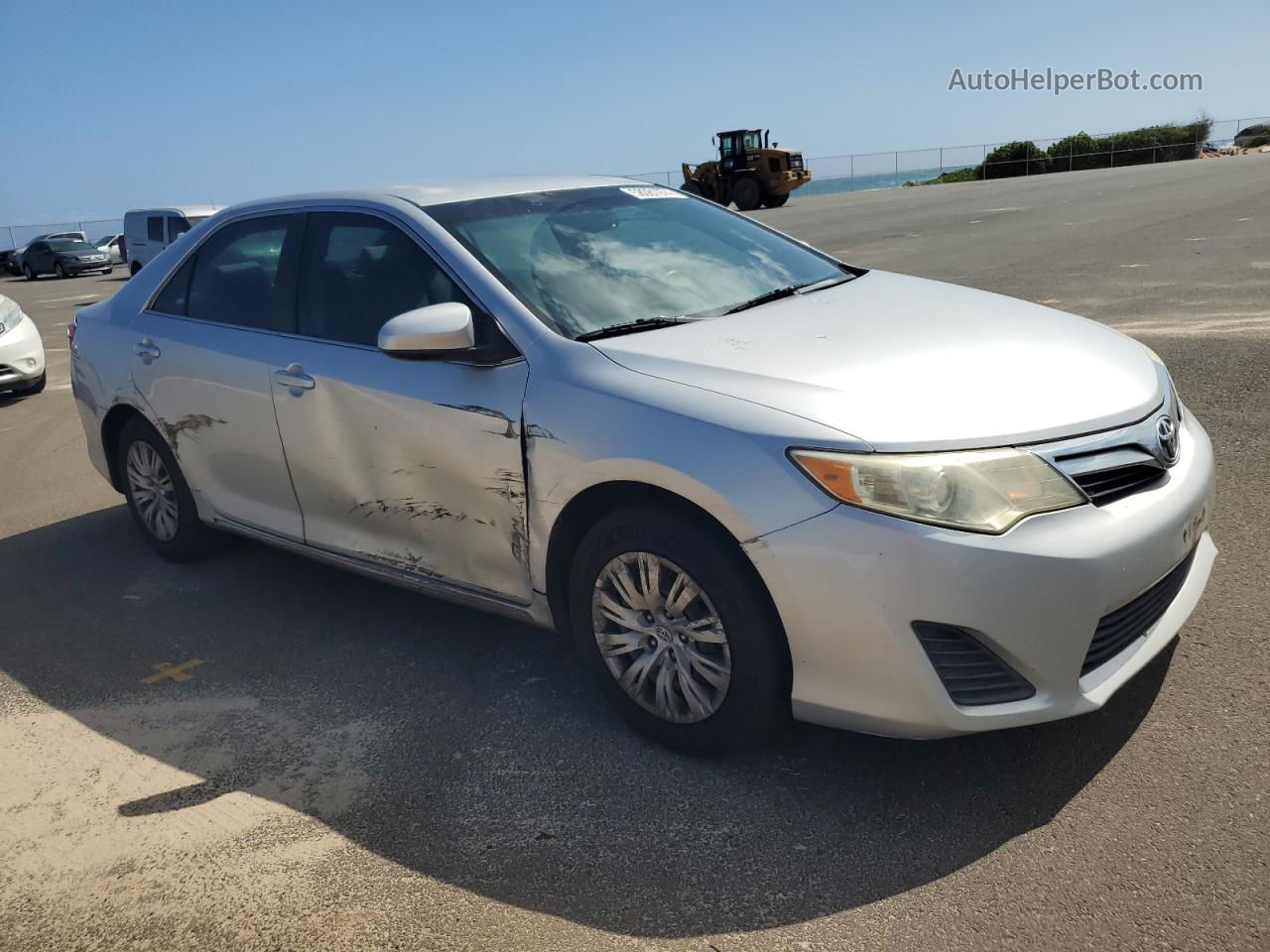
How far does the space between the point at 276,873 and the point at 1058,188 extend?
3145cm

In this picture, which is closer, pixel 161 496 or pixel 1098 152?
pixel 161 496

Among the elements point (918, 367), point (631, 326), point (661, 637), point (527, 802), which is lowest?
point (527, 802)

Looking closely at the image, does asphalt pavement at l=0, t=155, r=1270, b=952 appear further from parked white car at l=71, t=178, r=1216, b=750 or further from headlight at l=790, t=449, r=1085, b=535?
headlight at l=790, t=449, r=1085, b=535

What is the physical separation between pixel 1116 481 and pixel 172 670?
337cm

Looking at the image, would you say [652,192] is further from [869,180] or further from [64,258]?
[869,180]

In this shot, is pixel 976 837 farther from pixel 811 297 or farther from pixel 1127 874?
pixel 811 297

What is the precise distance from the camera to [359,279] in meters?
4.15

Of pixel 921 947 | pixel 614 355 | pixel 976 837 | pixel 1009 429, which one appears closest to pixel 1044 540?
pixel 1009 429

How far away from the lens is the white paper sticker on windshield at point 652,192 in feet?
15.0

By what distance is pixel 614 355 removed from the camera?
334 cm

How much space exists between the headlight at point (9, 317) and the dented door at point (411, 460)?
776 cm

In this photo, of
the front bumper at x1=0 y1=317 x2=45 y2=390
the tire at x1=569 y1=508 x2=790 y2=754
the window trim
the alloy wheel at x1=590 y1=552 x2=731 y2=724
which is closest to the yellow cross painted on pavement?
the window trim

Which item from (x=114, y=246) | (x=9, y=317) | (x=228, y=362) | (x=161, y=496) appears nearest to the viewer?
(x=228, y=362)

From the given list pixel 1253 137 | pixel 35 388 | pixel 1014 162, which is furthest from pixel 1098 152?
pixel 35 388
